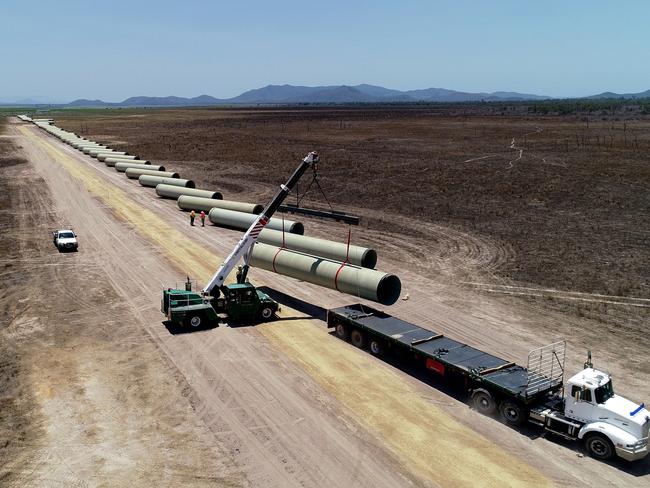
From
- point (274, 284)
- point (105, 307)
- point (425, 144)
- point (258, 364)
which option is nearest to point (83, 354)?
point (105, 307)

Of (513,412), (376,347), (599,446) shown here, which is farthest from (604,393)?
(376,347)

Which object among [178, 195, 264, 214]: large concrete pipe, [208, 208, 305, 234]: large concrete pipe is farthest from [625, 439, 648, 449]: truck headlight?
[178, 195, 264, 214]: large concrete pipe

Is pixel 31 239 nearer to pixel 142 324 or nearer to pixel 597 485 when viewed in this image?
pixel 142 324

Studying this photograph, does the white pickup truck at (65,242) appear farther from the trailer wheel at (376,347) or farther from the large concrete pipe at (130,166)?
the large concrete pipe at (130,166)

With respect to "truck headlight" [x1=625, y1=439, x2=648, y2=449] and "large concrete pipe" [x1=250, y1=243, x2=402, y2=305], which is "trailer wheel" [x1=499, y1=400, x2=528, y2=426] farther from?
"large concrete pipe" [x1=250, y1=243, x2=402, y2=305]

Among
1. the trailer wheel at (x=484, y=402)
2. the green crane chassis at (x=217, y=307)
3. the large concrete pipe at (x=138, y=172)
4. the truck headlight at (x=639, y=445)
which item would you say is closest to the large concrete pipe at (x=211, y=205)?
the large concrete pipe at (x=138, y=172)

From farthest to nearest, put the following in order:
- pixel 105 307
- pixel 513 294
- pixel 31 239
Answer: pixel 31 239 → pixel 513 294 → pixel 105 307
